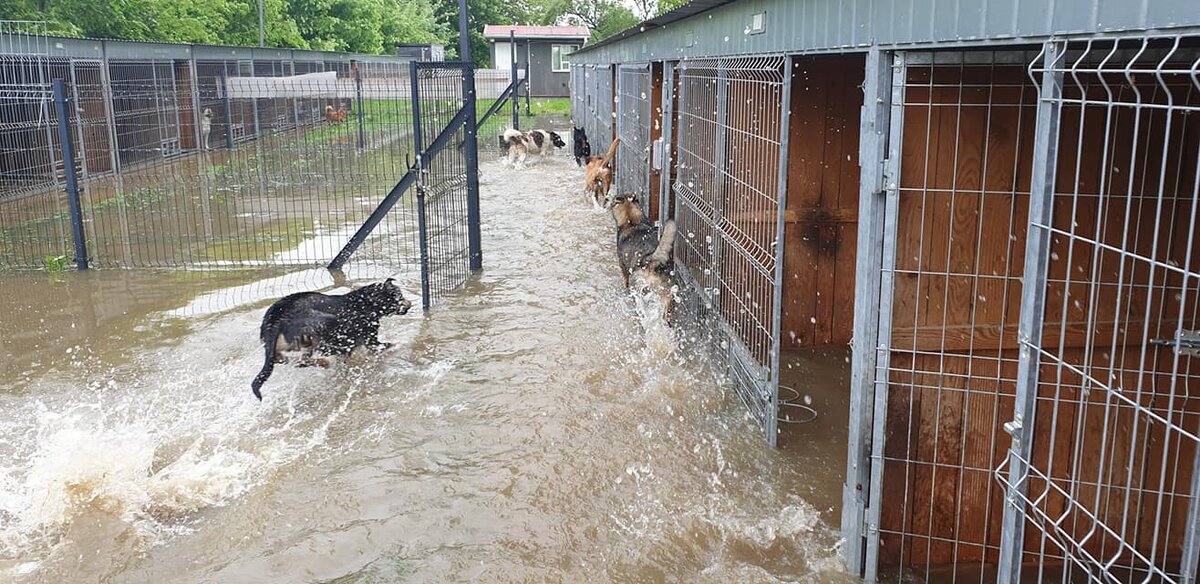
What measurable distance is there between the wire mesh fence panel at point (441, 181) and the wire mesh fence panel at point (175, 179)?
1367 millimetres

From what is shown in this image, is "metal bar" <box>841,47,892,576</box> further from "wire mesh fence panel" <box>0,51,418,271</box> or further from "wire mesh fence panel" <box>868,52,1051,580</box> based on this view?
"wire mesh fence panel" <box>0,51,418,271</box>

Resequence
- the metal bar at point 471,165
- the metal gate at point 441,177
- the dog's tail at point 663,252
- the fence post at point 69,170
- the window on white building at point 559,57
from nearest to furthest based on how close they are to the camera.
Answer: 1. the dog's tail at point 663,252
2. the metal gate at point 441,177
3. the metal bar at point 471,165
4. the fence post at point 69,170
5. the window on white building at point 559,57

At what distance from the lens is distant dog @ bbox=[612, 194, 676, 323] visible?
827 centimetres

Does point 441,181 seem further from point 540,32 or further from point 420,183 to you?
point 540,32

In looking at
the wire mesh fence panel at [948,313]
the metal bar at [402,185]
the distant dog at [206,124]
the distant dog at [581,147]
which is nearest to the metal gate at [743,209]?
the wire mesh fence panel at [948,313]

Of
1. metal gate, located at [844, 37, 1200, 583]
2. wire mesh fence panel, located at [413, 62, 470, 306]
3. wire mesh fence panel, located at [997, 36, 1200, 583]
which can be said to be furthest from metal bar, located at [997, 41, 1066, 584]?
wire mesh fence panel, located at [413, 62, 470, 306]

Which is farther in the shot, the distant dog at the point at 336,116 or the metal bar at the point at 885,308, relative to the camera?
the distant dog at the point at 336,116

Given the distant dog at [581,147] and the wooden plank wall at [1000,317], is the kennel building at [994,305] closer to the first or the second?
the wooden plank wall at [1000,317]

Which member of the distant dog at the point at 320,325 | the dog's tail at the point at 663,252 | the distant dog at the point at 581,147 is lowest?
the distant dog at the point at 320,325

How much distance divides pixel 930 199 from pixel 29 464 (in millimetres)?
5229

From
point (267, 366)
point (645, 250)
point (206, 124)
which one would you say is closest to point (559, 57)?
point (206, 124)

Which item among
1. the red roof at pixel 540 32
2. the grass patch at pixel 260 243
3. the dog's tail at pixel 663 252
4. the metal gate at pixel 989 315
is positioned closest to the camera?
the metal gate at pixel 989 315

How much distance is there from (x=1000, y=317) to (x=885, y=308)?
24.2 inches

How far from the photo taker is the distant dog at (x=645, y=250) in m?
8.27
